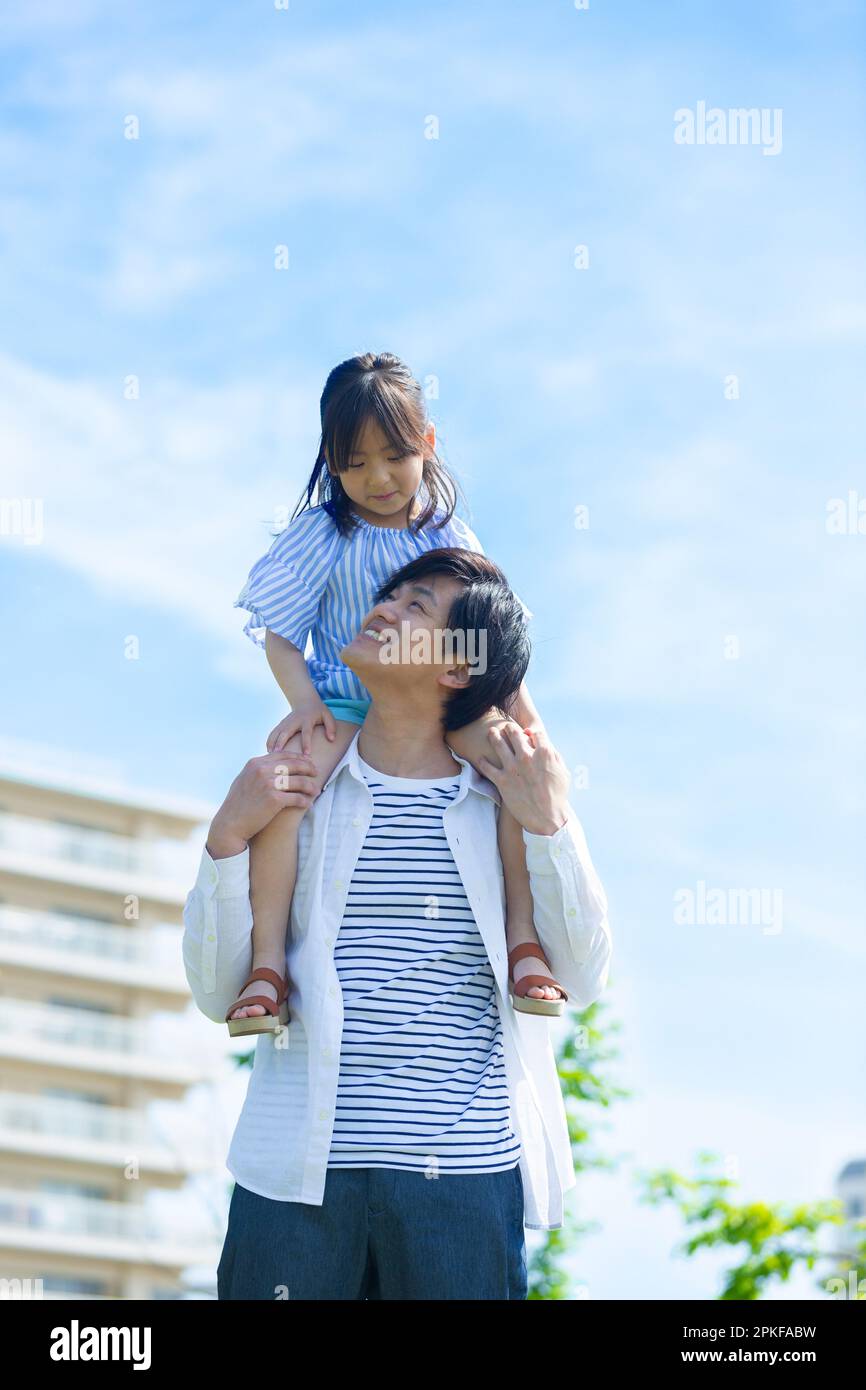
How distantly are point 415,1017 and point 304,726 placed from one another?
2.60ft

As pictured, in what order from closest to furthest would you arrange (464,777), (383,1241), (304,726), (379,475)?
1. (383,1241)
2. (464,777)
3. (304,726)
4. (379,475)

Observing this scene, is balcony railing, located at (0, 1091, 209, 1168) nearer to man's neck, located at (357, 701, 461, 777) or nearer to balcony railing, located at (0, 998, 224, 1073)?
balcony railing, located at (0, 998, 224, 1073)

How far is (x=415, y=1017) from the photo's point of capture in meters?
3.13

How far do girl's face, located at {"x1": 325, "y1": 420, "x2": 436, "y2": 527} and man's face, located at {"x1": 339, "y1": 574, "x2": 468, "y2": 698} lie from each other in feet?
1.77

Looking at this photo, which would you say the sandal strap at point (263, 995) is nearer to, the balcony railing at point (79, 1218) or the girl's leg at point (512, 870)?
the girl's leg at point (512, 870)

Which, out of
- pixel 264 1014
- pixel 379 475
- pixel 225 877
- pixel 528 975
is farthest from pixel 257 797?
pixel 379 475

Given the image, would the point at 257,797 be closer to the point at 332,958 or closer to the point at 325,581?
the point at 332,958

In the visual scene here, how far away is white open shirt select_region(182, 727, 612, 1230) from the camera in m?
3.13

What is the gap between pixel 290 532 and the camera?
4.05 metres

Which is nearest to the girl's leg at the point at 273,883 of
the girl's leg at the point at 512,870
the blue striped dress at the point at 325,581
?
the girl's leg at the point at 512,870
